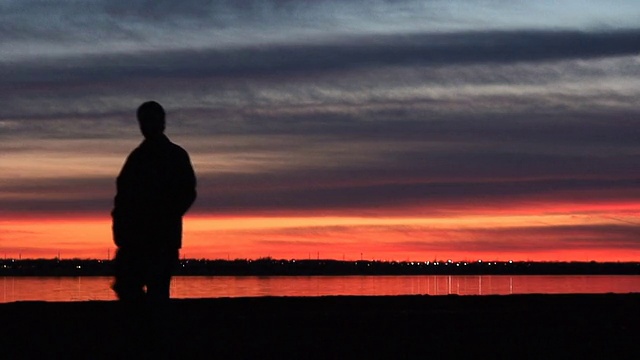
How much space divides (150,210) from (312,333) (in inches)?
162

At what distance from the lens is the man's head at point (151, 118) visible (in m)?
8.29

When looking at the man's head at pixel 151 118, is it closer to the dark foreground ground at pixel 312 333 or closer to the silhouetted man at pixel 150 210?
the silhouetted man at pixel 150 210

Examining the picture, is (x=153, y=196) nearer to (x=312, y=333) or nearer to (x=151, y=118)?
(x=151, y=118)

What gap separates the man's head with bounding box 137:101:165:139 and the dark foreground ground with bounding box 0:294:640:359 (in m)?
1.19

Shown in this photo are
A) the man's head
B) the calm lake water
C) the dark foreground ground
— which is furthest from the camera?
the calm lake water

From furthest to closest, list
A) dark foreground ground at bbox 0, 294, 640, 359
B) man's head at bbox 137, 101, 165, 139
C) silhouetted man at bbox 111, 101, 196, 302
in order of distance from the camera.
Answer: dark foreground ground at bbox 0, 294, 640, 359 < man's head at bbox 137, 101, 165, 139 < silhouetted man at bbox 111, 101, 196, 302

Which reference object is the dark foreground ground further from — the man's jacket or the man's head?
the man's head

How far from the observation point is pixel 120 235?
26.9ft

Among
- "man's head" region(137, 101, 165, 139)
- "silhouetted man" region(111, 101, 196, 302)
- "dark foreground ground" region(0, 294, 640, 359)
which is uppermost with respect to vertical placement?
"man's head" region(137, 101, 165, 139)

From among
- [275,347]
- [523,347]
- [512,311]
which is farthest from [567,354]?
[512,311]

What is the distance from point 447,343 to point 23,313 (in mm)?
5668

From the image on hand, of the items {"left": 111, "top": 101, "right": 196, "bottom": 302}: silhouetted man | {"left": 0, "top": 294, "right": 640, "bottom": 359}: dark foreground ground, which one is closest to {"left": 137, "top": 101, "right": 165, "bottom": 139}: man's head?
{"left": 111, "top": 101, "right": 196, "bottom": 302}: silhouetted man

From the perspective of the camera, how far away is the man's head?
8289mm

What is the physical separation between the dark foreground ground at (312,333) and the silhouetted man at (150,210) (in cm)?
22
